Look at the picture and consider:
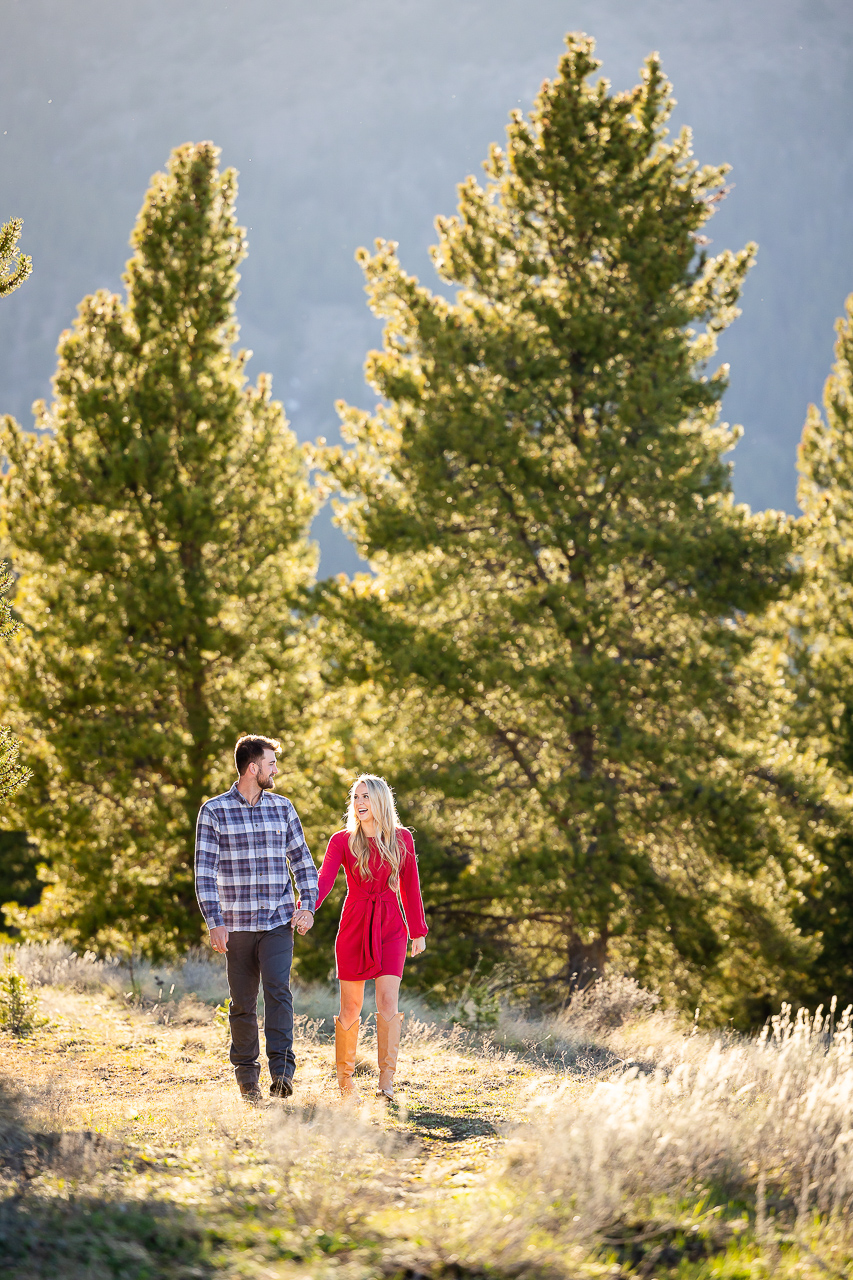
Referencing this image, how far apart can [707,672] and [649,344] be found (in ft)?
13.4

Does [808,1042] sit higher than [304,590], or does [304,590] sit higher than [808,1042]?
[304,590]

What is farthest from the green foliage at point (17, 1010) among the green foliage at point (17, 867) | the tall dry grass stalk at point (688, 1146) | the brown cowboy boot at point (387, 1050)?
the green foliage at point (17, 867)

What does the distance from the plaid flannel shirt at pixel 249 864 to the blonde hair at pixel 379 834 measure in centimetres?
27

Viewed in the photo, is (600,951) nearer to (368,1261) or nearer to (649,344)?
(649,344)

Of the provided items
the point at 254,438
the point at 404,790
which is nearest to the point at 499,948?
the point at 404,790

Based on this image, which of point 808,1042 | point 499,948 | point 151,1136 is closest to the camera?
point 151,1136

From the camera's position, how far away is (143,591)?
12945 mm

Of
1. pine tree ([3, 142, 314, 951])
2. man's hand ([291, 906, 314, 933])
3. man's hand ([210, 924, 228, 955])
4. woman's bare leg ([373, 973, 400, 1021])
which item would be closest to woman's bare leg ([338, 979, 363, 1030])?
woman's bare leg ([373, 973, 400, 1021])

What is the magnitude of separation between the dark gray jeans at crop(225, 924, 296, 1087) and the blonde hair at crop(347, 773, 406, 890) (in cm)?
54

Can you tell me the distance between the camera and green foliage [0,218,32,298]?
21.5 ft

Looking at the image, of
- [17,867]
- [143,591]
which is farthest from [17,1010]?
[17,867]

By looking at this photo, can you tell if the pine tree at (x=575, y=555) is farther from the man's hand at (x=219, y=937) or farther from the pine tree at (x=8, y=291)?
the man's hand at (x=219, y=937)

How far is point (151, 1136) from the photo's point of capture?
427 cm

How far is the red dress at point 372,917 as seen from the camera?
17.7 ft
